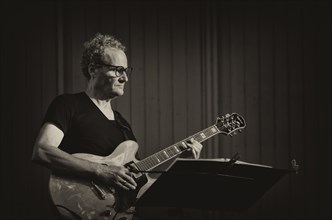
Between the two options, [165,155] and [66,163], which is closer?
[66,163]

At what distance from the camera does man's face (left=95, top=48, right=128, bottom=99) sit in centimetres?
299

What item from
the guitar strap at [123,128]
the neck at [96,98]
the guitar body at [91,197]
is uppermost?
the neck at [96,98]

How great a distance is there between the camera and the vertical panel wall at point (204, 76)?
393 cm

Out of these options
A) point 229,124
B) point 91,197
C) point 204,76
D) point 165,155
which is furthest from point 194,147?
point 204,76

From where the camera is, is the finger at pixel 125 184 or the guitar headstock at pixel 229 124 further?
the guitar headstock at pixel 229 124

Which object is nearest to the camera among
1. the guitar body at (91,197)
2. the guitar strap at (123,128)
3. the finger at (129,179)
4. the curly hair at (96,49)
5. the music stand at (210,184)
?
the music stand at (210,184)

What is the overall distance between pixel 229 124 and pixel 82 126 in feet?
3.28

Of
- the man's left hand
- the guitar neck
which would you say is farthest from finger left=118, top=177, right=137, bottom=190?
the man's left hand

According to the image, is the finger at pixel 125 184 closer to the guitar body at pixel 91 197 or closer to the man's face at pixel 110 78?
the guitar body at pixel 91 197

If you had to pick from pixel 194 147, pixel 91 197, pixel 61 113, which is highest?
pixel 61 113

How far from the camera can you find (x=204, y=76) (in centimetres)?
405

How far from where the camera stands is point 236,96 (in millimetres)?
4066

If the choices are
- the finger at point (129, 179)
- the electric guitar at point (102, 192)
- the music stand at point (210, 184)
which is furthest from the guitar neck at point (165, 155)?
the music stand at point (210, 184)

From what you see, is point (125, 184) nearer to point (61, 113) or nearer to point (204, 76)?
point (61, 113)
